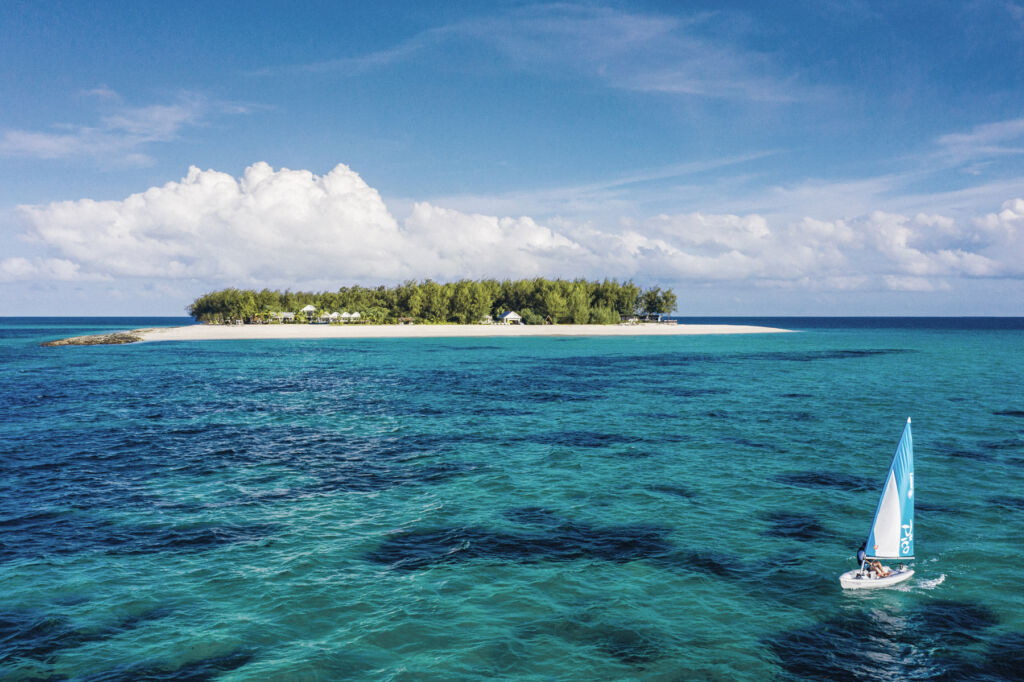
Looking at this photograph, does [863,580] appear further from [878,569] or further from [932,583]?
[932,583]

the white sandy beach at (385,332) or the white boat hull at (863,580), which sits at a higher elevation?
the white sandy beach at (385,332)

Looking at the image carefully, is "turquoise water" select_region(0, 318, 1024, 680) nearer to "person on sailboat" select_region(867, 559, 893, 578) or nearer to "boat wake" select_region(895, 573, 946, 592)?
"boat wake" select_region(895, 573, 946, 592)

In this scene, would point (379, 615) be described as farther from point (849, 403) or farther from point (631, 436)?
point (849, 403)

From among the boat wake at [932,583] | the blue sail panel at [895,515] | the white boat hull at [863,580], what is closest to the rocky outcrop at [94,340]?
the white boat hull at [863,580]

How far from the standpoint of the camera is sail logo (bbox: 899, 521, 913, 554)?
15.1 metres

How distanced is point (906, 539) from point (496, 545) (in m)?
11.2

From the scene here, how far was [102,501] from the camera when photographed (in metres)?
21.2

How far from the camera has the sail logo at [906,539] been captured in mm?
15094

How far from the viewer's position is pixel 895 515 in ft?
48.3

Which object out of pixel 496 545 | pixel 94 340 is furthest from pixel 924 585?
pixel 94 340

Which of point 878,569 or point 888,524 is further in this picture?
point 878,569

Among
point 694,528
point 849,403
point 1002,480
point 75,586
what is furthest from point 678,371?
point 75,586

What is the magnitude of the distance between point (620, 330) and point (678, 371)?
106 m

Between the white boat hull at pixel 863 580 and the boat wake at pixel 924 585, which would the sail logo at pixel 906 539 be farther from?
the boat wake at pixel 924 585
